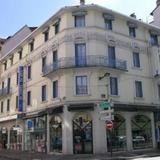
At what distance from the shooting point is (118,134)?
28.4 m

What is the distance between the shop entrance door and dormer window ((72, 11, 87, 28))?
8501 millimetres

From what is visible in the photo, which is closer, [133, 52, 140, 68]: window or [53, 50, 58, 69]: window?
[53, 50, 58, 69]: window

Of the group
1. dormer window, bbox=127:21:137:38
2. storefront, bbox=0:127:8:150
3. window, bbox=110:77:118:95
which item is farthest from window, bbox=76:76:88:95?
storefront, bbox=0:127:8:150

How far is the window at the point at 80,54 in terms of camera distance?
91.4ft

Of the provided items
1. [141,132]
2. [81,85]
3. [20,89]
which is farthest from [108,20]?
[20,89]

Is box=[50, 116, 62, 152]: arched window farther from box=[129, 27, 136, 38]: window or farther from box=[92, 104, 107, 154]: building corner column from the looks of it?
box=[129, 27, 136, 38]: window

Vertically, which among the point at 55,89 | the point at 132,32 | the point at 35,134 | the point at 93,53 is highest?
the point at 132,32

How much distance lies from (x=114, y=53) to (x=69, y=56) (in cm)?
437

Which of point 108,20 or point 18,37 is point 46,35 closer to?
point 108,20

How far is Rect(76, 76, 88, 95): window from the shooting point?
2745 cm

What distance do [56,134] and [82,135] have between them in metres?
2.80

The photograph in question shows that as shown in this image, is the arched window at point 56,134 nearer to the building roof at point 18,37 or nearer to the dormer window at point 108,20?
the dormer window at point 108,20

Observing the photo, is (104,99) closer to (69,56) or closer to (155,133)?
(69,56)

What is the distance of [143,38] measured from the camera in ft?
107
